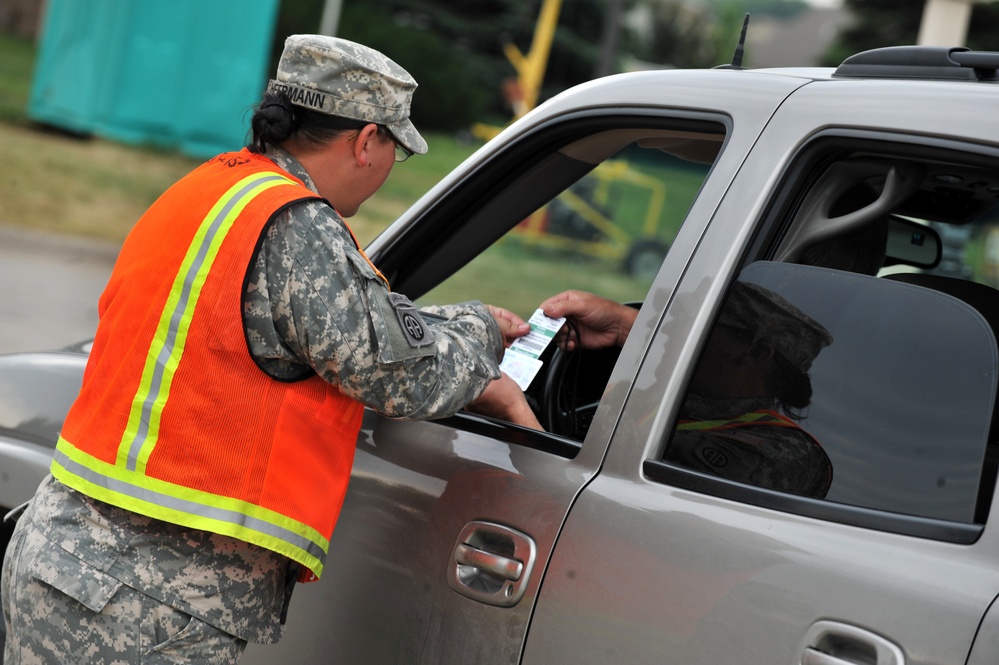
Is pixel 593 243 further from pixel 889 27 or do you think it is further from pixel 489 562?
pixel 889 27

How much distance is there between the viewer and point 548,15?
790 inches

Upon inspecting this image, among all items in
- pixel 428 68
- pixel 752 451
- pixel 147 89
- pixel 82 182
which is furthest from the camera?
pixel 428 68

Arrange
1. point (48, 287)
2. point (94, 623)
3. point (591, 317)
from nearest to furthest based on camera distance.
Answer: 1. point (94, 623)
2. point (591, 317)
3. point (48, 287)

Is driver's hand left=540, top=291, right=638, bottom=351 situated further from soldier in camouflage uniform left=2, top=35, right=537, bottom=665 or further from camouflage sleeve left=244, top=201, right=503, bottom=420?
camouflage sleeve left=244, top=201, right=503, bottom=420

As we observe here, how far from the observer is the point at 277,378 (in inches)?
78.1

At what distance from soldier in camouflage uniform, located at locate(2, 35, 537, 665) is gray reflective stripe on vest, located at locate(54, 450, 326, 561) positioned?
0.06m

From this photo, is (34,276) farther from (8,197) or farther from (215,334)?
(215,334)

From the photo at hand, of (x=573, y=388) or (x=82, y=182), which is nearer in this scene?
(x=573, y=388)

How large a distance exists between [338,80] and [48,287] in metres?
8.34

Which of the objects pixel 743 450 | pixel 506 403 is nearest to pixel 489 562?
pixel 506 403

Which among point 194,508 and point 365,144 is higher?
point 365,144

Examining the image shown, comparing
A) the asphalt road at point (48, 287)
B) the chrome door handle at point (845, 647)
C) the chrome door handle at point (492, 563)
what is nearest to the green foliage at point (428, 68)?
the asphalt road at point (48, 287)

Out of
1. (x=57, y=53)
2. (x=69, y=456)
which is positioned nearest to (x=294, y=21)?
(x=57, y=53)

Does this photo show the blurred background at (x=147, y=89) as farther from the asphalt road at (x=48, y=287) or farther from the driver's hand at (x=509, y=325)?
the driver's hand at (x=509, y=325)
